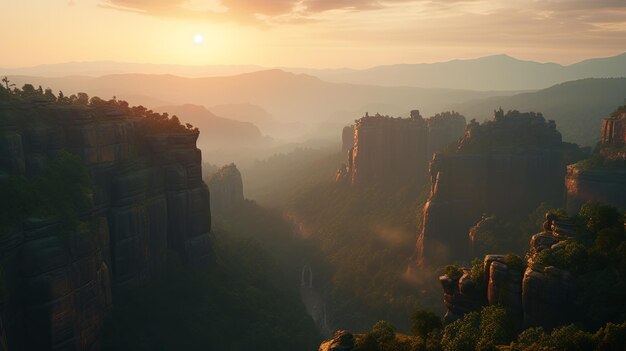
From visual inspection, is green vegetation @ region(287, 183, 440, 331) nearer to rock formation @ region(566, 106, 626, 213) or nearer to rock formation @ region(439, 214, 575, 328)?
rock formation @ region(566, 106, 626, 213)

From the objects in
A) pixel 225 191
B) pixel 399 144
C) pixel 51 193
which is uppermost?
pixel 51 193

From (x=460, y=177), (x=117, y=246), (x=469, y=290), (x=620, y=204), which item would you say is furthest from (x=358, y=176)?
(x=469, y=290)

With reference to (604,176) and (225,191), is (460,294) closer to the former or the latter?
(604,176)

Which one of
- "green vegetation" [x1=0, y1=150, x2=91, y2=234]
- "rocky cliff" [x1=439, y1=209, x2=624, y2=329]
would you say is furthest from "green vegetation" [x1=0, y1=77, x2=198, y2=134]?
"rocky cliff" [x1=439, y1=209, x2=624, y2=329]

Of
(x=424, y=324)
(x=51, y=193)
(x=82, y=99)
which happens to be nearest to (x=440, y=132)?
(x=82, y=99)

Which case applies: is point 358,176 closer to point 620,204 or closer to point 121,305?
point 620,204

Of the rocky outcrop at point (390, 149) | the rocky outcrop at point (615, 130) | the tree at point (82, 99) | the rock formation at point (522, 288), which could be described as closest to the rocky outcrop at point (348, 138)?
the rocky outcrop at point (390, 149)

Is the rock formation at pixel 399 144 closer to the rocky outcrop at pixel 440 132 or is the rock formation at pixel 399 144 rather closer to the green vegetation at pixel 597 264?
the rocky outcrop at pixel 440 132
